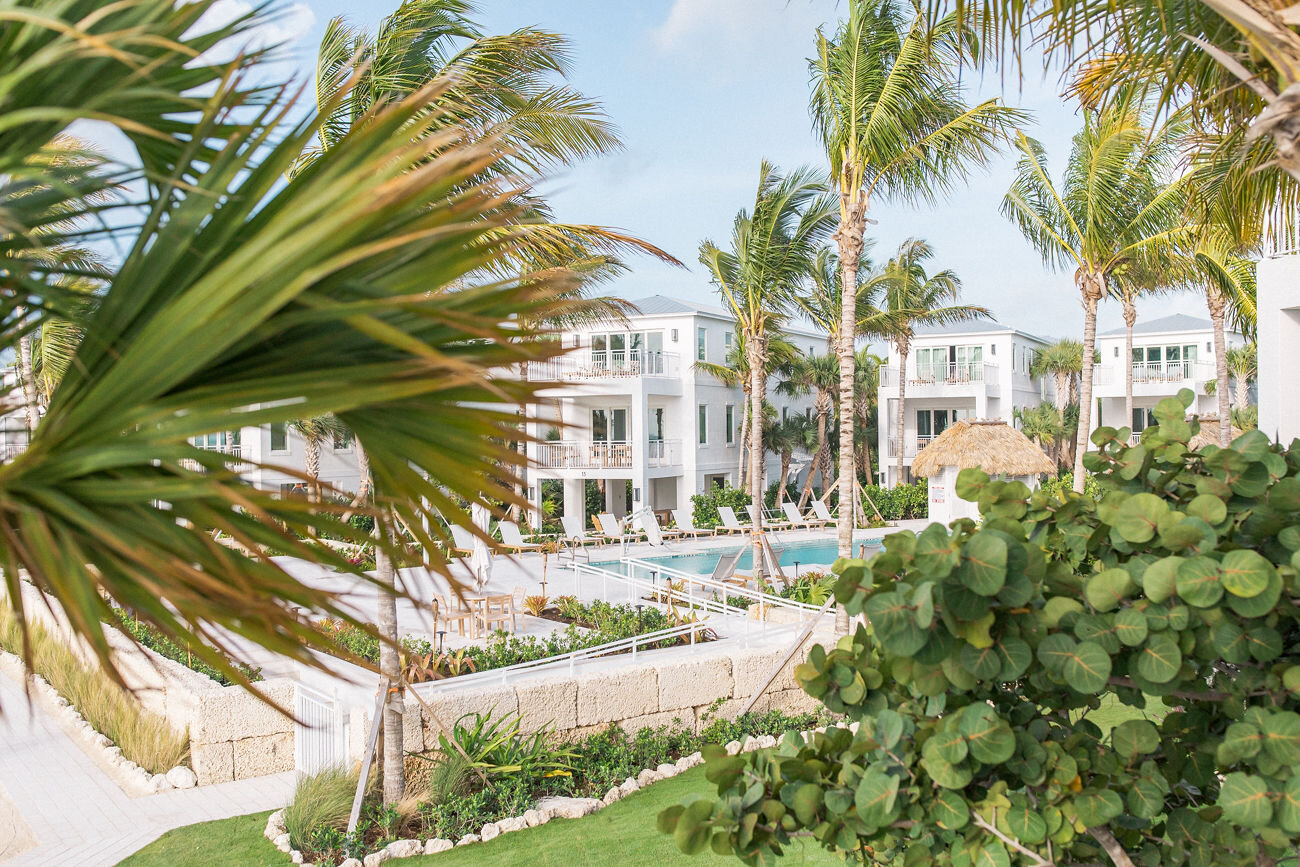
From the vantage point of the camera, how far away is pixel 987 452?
25141 mm

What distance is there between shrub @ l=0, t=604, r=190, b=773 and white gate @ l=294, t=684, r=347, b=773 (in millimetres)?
1368

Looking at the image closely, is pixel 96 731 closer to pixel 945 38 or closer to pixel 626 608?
pixel 626 608

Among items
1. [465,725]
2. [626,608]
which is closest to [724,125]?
[626,608]

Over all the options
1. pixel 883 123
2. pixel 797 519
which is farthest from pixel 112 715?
pixel 797 519

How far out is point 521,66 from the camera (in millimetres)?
8594

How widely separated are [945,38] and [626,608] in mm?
8718

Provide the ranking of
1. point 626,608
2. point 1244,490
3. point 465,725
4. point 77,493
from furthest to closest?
point 626,608, point 465,725, point 1244,490, point 77,493

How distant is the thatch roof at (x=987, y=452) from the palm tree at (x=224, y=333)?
24690mm

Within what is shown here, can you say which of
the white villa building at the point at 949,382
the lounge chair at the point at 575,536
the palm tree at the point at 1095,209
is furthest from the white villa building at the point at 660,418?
the palm tree at the point at 1095,209

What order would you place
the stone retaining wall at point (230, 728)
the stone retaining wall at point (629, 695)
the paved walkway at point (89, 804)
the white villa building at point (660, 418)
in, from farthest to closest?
the white villa building at point (660, 418) → the stone retaining wall at point (230, 728) → the stone retaining wall at point (629, 695) → the paved walkway at point (89, 804)

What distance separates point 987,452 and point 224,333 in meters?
25.9

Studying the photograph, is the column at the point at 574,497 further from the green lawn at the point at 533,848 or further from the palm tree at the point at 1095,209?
the green lawn at the point at 533,848

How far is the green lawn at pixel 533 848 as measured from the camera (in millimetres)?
6906

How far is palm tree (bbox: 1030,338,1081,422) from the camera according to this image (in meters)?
43.8
